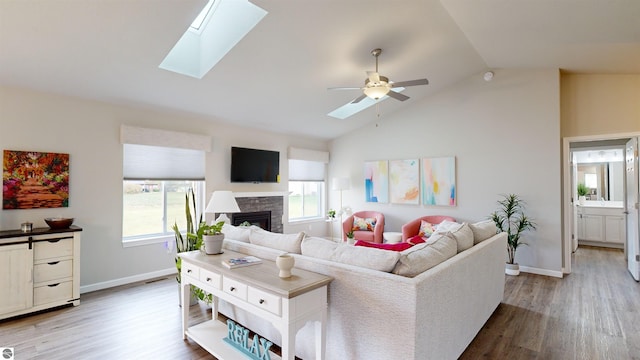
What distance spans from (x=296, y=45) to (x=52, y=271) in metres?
3.70

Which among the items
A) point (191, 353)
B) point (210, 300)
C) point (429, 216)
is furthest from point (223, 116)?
point (429, 216)

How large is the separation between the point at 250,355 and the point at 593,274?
5.24 metres

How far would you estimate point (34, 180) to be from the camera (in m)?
3.45

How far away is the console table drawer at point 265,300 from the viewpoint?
1.77 meters

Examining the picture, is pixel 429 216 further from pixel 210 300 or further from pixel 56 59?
pixel 56 59

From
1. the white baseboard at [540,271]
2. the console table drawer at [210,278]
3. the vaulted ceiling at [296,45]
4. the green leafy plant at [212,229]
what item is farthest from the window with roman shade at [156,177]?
the white baseboard at [540,271]

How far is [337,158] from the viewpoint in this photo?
23.7 feet

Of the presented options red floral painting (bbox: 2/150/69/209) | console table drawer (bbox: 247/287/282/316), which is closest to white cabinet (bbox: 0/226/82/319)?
red floral painting (bbox: 2/150/69/209)

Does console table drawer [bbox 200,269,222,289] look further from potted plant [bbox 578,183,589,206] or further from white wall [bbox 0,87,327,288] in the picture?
potted plant [bbox 578,183,589,206]

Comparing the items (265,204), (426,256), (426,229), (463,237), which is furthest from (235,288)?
(426,229)

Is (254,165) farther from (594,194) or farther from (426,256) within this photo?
(594,194)

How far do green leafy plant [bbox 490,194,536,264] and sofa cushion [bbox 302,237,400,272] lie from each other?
367 cm

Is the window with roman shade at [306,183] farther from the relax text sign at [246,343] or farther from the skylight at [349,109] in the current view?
the relax text sign at [246,343]

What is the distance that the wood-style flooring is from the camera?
2.49 metres
